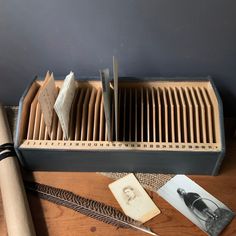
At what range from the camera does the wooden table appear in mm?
578

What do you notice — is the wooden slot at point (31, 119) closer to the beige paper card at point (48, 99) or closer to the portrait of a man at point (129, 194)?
the beige paper card at point (48, 99)

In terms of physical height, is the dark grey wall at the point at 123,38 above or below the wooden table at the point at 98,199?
above

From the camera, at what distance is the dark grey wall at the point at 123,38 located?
2.20 ft

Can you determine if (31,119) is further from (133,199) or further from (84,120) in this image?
(133,199)

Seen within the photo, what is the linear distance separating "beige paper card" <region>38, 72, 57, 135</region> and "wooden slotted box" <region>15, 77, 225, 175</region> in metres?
0.03

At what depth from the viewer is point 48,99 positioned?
24.5 inches

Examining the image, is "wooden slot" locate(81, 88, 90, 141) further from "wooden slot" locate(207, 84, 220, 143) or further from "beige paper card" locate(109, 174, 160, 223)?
"wooden slot" locate(207, 84, 220, 143)

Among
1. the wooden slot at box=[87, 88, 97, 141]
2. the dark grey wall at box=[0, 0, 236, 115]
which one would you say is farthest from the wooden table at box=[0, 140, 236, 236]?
the dark grey wall at box=[0, 0, 236, 115]

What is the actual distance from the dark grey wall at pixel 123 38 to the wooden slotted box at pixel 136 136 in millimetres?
106

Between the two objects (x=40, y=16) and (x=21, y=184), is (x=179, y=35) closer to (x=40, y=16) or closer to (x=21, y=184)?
(x=40, y=16)

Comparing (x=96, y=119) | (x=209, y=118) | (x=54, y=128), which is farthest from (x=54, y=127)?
(x=209, y=118)

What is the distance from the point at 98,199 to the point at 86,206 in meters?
0.04

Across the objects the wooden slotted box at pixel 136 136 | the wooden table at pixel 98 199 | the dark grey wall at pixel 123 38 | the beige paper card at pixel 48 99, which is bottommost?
the wooden table at pixel 98 199

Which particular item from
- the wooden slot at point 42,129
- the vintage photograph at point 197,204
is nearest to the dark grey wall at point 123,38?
the wooden slot at point 42,129
